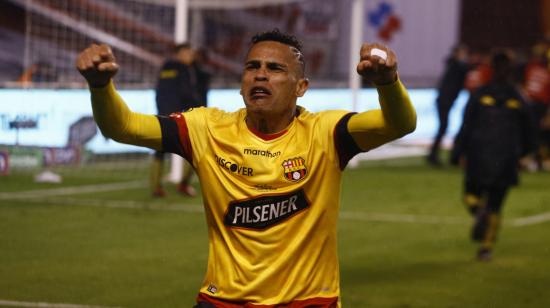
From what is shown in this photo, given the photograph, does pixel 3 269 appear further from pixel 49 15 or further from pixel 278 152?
pixel 49 15

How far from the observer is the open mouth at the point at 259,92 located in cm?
500

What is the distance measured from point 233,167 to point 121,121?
0.58 metres

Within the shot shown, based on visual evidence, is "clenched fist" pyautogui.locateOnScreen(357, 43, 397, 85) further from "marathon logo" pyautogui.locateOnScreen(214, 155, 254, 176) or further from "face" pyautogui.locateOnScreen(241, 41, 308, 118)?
"marathon logo" pyautogui.locateOnScreen(214, 155, 254, 176)

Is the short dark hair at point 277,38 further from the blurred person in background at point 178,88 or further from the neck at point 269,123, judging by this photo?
the blurred person in background at point 178,88

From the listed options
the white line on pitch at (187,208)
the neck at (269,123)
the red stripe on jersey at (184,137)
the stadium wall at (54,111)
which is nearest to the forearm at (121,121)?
the red stripe on jersey at (184,137)

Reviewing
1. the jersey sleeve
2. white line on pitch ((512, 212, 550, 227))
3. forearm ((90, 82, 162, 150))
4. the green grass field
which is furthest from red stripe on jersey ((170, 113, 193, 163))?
white line on pitch ((512, 212, 550, 227))

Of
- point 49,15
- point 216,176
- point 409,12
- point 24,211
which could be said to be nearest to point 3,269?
point 24,211

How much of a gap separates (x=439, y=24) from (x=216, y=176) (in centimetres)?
2512

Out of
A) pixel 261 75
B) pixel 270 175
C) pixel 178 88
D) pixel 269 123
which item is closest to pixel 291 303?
pixel 270 175

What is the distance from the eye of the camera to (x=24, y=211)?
1422 cm

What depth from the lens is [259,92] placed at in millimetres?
5012

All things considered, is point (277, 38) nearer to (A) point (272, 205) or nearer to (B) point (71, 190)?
(A) point (272, 205)

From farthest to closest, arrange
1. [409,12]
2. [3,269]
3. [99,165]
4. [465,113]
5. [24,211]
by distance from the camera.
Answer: [409,12] < [99,165] < [24,211] < [465,113] < [3,269]

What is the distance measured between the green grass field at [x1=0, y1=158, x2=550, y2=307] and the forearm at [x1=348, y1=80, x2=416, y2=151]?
4344 mm
